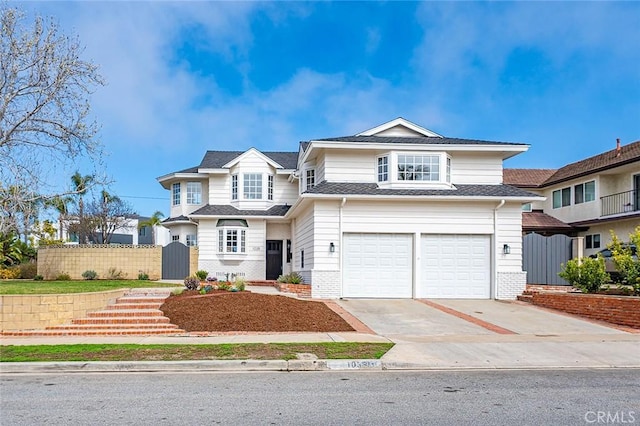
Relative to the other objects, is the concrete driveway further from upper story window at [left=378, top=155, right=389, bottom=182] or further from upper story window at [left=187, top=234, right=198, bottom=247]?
upper story window at [left=187, top=234, right=198, bottom=247]

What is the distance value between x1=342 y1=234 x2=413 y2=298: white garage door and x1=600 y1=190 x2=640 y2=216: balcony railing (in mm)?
14177

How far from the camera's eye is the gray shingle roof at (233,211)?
1081 inches

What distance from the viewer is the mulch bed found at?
1328 cm

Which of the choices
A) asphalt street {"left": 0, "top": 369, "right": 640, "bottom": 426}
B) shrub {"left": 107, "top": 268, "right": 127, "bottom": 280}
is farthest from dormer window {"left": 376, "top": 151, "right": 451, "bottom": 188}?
shrub {"left": 107, "top": 268, "right": 127, "bottom": 280}

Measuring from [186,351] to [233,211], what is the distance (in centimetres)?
1798

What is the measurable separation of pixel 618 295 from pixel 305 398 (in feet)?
41.6

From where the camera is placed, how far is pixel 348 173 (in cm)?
2111

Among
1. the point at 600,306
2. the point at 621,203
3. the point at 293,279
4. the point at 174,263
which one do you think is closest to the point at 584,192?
the point at 621,203

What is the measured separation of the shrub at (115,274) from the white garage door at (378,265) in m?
12.2

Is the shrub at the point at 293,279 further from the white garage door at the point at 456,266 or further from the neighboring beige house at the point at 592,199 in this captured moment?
the neighboring beige house at the point at 592,199

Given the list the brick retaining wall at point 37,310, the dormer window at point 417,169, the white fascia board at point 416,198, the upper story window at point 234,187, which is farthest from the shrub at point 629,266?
the upper story window at point 234,187

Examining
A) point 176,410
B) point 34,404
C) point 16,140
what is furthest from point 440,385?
point 16,140

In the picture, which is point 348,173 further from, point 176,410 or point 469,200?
point 176,410

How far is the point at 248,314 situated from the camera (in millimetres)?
14133
